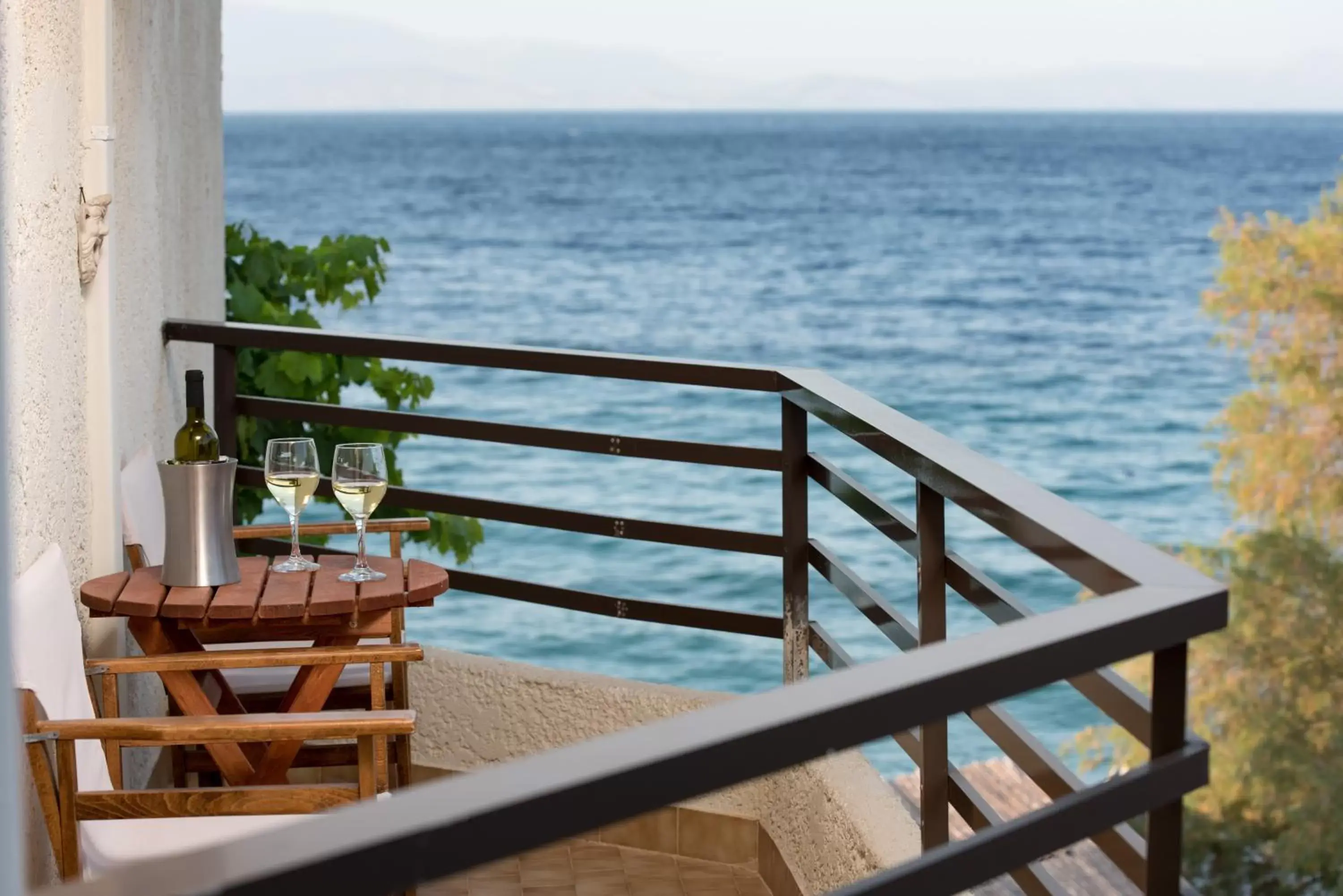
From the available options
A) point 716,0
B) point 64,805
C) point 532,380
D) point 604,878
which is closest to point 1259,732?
point 604,878

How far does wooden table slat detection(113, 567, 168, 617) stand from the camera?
2.89 metres

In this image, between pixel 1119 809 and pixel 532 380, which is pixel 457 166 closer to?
pixel 532 380

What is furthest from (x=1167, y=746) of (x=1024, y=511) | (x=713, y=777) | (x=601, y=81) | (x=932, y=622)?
(x=601, y=81)

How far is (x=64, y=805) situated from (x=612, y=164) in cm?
4240

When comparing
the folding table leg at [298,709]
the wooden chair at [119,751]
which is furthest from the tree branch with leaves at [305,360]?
the wooden chair at [119,751]

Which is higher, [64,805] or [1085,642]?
[1085,642]

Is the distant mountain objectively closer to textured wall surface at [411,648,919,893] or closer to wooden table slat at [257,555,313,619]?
textured wall surface at [411,648,919,893]

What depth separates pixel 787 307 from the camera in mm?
29812

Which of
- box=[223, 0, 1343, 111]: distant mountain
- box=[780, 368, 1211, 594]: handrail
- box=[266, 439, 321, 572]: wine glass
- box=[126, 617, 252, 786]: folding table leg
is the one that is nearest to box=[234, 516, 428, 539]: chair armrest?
box=[266, 439, 321, 572]: wine glass

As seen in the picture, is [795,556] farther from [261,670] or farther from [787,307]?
[787,307]

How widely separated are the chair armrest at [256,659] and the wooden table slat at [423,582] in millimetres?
238

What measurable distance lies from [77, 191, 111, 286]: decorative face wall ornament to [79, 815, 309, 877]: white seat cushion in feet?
3.79

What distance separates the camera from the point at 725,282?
31594 mm

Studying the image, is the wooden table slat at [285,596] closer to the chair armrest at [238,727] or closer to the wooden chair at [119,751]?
the wooden chair at [119,751]
